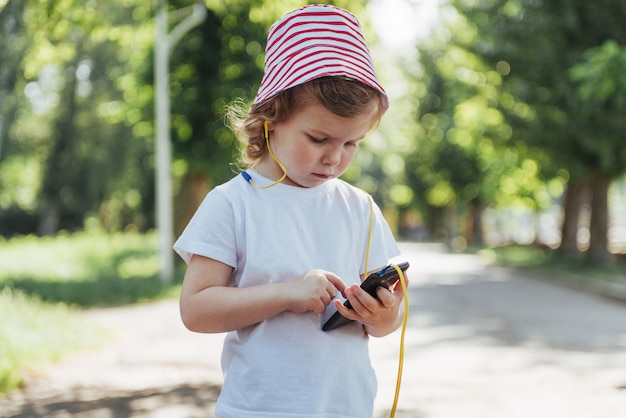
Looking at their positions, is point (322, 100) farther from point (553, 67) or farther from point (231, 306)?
point (553, 67)

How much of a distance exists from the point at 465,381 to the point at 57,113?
33291 mm

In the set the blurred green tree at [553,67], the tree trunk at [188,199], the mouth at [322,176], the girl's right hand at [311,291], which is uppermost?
the blurred green tree at [553,67]

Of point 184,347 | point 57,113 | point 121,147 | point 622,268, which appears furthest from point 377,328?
point 57,113

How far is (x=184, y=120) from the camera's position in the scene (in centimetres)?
1873

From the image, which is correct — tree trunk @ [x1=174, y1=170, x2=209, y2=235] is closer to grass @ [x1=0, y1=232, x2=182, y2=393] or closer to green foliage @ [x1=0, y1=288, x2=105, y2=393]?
grass @ [x1=0, y1=232, x2=182, y2=393]

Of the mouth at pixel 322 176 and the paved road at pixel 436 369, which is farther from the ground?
the mouth at pixel 322 176

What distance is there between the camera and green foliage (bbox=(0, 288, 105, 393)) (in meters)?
6.46

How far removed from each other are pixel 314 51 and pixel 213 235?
53 centimetres

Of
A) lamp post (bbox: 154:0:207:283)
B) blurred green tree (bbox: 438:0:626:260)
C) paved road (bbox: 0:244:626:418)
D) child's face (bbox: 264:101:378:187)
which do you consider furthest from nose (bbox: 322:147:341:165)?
blurred green tree (bbox: 438:0:626:260)

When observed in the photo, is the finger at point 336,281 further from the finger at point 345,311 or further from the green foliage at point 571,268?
the green foliage at point 571,268

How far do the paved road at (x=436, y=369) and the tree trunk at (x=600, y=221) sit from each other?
9.18 metres

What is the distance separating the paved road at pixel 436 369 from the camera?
5.66 meters

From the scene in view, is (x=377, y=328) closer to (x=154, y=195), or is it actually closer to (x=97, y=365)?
(x=97, y=365)

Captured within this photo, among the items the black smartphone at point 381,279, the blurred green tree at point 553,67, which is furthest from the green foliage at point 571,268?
the black smartphone at point 381,279
